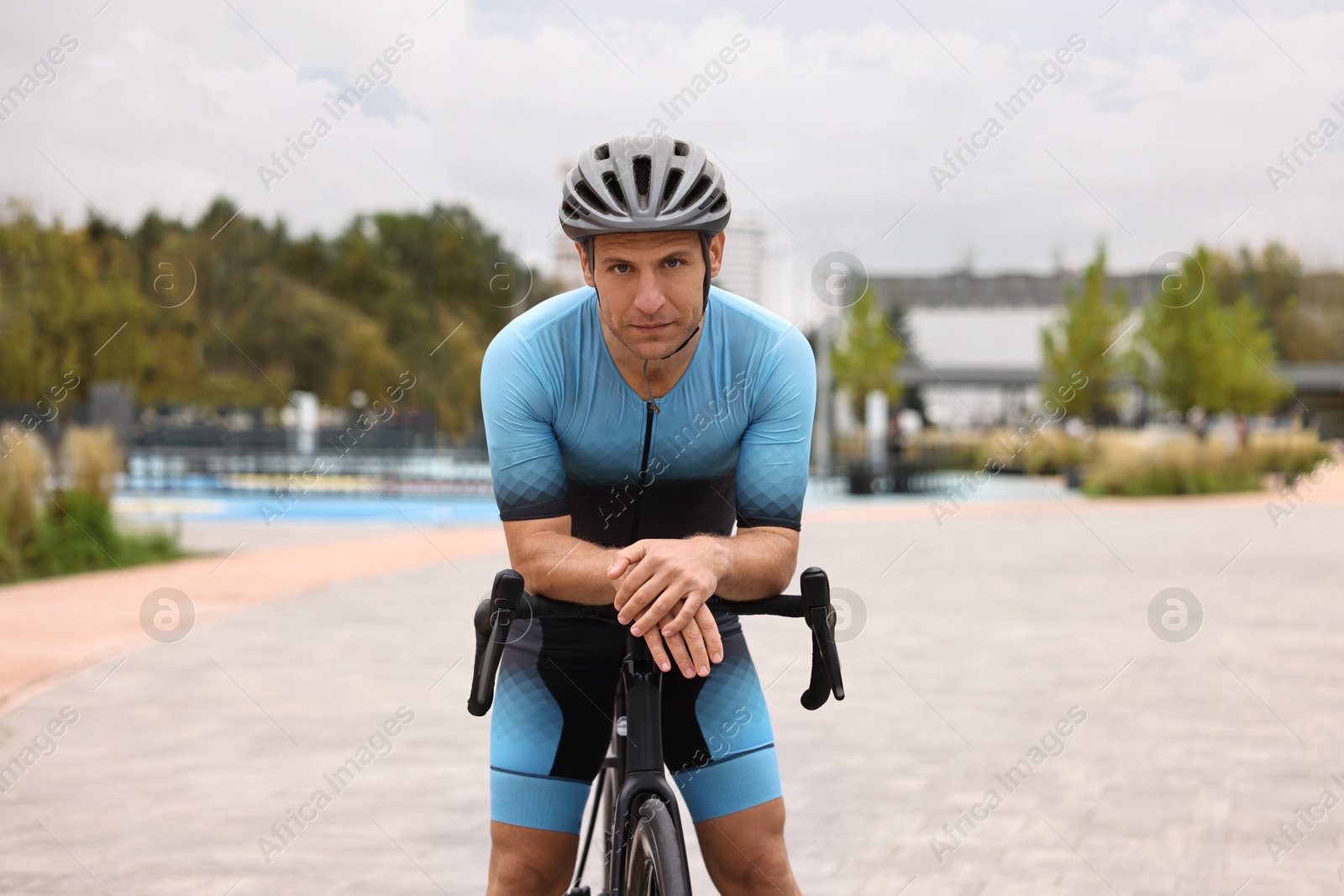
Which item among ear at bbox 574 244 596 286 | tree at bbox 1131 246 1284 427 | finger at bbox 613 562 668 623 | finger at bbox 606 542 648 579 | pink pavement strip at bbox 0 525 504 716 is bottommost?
pink pavement strip at bbox 0 525 504 716

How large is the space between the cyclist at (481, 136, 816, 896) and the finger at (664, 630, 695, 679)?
0.14m

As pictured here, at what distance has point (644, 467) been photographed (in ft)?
8.63

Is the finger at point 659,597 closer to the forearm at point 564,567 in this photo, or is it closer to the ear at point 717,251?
the forearm at point 564,567

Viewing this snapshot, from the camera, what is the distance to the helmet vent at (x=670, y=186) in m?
2.38

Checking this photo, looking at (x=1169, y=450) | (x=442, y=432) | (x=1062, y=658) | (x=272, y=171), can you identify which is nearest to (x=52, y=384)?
(x=442, y=432)

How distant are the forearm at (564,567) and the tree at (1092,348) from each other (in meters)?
39.4

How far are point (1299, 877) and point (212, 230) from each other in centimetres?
5778

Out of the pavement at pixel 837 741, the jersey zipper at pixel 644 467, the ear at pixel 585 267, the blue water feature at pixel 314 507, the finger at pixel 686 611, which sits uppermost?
the ear at pixel 585 267

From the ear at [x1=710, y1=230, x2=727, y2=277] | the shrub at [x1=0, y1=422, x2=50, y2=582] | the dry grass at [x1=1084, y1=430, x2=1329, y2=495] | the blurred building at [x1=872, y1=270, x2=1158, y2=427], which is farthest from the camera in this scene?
the blurred building at [x1=872, y1=270, x2=1158, y2=427]

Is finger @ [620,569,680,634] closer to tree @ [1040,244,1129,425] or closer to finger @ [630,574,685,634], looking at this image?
finger @ [630,574,685,634]

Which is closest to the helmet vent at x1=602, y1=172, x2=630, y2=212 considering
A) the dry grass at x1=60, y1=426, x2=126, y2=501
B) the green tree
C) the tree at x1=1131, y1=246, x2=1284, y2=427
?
the dry grass at x1=60, y1=426, x2=126, y2=501

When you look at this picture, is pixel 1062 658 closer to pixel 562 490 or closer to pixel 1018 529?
pixel 562 490

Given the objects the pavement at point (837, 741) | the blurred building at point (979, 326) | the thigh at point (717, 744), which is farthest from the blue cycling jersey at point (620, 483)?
the blurred building at point (979, 326)

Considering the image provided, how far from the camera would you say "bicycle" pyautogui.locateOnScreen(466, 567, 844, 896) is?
2289 mm
